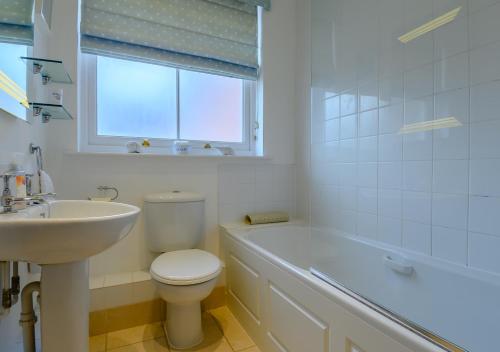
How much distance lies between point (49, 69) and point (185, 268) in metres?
1.19

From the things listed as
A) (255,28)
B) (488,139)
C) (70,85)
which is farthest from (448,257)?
(70,85)

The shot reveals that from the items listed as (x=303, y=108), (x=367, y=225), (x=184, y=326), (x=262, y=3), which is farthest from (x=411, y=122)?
(x=184, y=326)

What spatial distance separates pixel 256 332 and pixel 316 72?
179cm

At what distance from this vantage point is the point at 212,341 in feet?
4.84

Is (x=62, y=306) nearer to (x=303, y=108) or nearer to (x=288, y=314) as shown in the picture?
(x=288, y=314)

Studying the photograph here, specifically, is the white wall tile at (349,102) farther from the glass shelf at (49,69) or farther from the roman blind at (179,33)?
the glass shelf at (49,69)

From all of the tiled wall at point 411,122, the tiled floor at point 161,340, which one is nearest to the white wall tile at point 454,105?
the tiled wall at point 411,122

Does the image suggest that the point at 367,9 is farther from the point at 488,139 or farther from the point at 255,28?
the point at 488,139

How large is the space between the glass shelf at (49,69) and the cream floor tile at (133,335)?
4.65 feet

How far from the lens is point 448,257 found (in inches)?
47.3

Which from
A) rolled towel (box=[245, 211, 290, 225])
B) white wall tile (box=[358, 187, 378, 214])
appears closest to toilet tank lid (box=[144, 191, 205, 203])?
rolled towel (box=[245, 211, 290, 225])

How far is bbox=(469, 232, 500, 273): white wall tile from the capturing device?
1.04 m

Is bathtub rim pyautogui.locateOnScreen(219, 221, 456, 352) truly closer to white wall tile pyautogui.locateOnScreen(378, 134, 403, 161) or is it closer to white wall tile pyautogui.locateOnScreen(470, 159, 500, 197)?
white wall tile pyautogui.locateOnScreen(470, 159, 500, 197)

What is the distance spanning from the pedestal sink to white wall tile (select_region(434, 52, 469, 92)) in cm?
142
